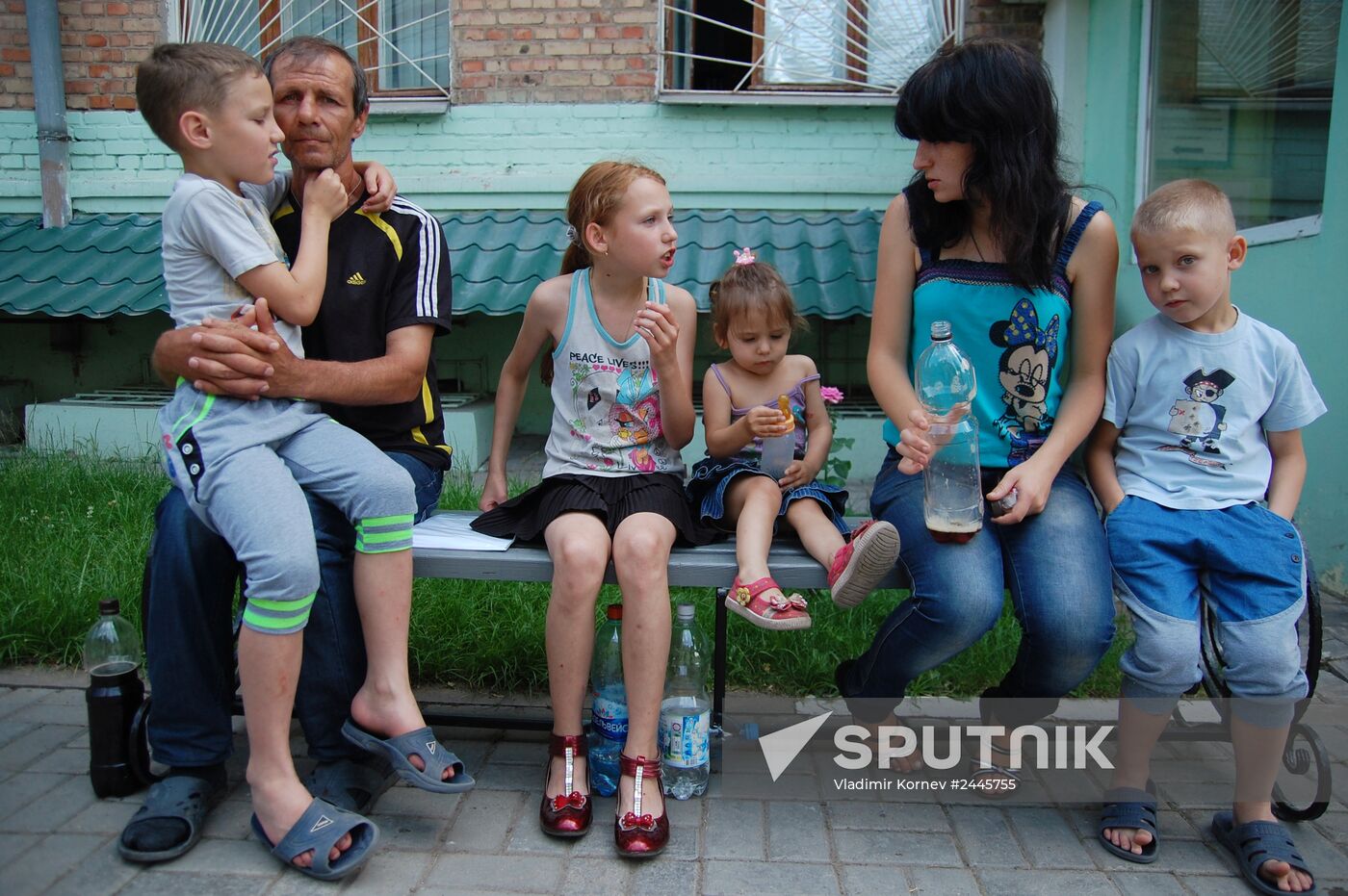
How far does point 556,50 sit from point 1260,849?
6.17m

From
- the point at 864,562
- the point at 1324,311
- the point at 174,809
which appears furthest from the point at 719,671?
the point at 1324,311

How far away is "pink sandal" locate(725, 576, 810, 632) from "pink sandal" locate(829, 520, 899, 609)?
100mm

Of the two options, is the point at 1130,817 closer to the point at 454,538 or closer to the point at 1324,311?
the point at 454,538

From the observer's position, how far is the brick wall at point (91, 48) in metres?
6.93

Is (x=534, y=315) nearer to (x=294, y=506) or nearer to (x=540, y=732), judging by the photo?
(x=294, y=506)

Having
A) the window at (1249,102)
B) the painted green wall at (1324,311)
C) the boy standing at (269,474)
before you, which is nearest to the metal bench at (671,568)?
the boy standing at (269,474)

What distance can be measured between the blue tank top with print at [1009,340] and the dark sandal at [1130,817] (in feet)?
2.73

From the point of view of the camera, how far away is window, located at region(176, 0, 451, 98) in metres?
7.02

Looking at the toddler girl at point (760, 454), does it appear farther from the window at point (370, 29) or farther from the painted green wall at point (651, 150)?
the window at point (370, 29)

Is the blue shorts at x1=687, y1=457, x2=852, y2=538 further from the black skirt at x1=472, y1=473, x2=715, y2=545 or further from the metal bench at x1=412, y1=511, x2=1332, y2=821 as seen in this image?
the metal bench at x1=412, y1=511, x2=1332, y2=821

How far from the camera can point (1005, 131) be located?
2.44 metres

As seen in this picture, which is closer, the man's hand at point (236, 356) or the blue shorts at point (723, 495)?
the man's hand at point (236, 356)

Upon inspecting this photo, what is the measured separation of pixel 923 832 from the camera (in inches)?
96.0

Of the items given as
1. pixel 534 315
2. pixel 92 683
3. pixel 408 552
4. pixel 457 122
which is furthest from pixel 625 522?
pixel 457 122
